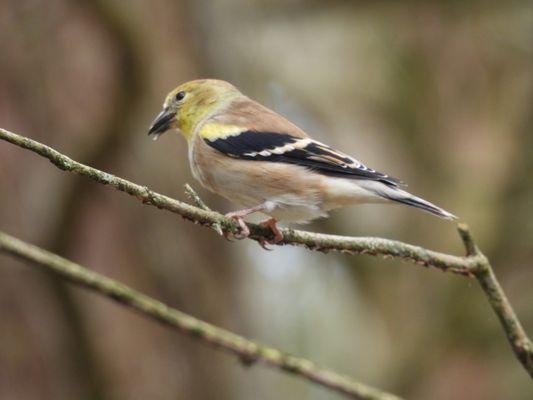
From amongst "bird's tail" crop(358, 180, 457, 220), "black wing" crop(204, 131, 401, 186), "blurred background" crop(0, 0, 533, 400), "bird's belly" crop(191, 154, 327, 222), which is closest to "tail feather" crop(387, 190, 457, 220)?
"bird's tail" crop(358, 180, 457, 220)

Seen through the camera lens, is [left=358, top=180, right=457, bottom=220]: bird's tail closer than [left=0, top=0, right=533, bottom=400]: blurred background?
Yes

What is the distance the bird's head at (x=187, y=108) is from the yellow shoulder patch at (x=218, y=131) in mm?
225

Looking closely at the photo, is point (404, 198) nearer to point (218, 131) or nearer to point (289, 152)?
point (289, 152)

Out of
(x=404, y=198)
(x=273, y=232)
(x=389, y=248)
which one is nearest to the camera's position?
(x=389, y=248)

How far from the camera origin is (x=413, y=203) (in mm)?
4293

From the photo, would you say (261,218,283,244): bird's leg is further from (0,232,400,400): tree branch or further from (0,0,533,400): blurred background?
(0,0,533,400): blurred background

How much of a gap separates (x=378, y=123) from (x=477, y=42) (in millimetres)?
1395

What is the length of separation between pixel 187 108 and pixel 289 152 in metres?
0.93

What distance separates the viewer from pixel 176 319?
2244mm

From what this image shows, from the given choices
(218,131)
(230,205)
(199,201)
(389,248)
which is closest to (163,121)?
(218,131)

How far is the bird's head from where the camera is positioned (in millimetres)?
5445

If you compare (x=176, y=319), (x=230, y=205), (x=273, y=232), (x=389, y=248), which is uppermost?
(x=389, y=248)

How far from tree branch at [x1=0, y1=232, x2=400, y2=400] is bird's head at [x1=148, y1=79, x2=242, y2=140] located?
3.03m

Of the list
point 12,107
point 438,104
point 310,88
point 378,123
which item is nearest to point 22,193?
point 12,107
